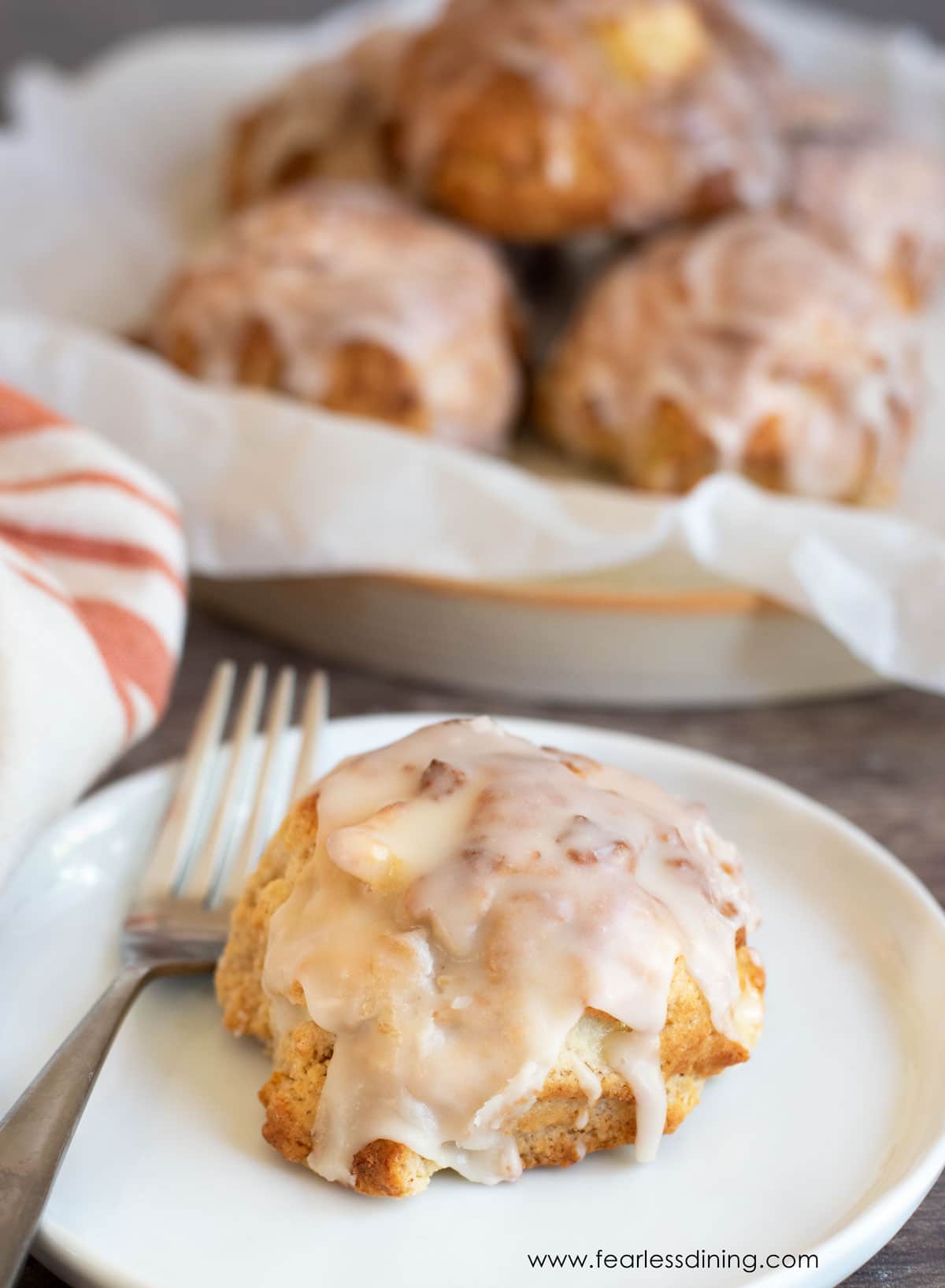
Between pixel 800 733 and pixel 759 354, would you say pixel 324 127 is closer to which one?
pixel 759 354

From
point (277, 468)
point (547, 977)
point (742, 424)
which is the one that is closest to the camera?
point (547, 977)

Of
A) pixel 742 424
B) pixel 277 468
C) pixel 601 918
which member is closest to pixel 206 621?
pixel 277 468

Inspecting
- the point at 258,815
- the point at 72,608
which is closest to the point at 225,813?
the point at 258,815

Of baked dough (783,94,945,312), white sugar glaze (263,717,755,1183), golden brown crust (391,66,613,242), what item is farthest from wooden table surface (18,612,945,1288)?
baked dough (783,94,945,312)

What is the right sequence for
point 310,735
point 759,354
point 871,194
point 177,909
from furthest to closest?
point 871,194
point 759,354
point 310,735
point 177,909

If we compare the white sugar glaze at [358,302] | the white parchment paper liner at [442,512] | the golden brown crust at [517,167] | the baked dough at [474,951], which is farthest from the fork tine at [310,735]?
the golden brown crust at [517,167]

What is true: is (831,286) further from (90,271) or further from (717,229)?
(90,271)
